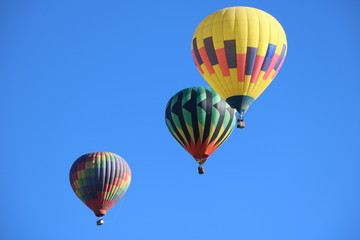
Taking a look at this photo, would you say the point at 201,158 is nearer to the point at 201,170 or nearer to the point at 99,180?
the point at 201,170

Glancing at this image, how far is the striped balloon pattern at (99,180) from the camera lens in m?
35.8

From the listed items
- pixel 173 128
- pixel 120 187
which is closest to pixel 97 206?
pixel 120 187

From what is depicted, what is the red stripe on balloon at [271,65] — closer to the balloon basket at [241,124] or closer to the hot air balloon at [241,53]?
the hot air balloon at [241,53]

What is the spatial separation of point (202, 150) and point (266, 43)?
5.55 m

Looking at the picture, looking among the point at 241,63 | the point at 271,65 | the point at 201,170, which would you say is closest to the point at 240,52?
the point at 241,63

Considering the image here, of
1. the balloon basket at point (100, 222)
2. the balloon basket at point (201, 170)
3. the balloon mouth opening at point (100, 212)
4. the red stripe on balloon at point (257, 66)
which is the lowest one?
the balloon basket at point (100, 222)

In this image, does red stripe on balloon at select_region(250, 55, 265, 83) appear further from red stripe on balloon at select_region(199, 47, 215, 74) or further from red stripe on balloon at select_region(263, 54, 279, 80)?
red stripe on balloon at select_region(199, 47, 215, 74)

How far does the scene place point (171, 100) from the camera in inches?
1387

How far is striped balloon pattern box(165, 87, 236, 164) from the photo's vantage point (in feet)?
111

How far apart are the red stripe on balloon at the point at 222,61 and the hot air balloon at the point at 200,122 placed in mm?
3912

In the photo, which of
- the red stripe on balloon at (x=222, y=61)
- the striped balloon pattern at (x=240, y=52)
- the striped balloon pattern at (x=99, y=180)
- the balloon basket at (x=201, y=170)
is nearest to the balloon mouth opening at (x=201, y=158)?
the balloon basket at (x=201, y=170)

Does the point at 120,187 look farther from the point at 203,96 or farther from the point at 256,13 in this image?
the point at 256,13

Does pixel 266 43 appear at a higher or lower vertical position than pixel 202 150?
higher

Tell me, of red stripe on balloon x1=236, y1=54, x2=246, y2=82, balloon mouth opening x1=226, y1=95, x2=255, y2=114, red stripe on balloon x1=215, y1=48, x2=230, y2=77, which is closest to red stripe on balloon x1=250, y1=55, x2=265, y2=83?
red stripe on balloon x1=236, y1=54, x2=246, y2=82
